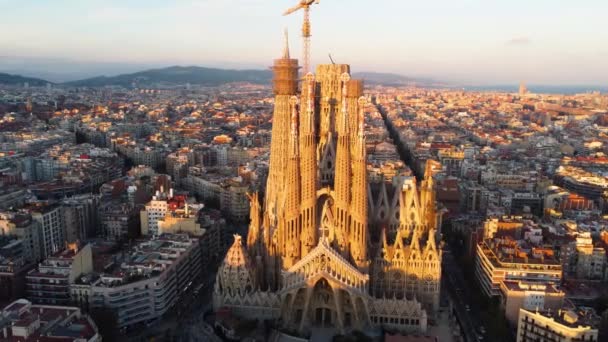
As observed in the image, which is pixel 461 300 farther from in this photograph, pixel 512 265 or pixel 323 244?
pixel 323 244

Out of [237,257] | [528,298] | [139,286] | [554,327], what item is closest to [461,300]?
[528,298]

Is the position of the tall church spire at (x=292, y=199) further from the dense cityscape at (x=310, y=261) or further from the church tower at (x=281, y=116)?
the church tower at (x=281, y=116)

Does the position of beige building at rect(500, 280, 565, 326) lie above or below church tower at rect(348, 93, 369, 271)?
below

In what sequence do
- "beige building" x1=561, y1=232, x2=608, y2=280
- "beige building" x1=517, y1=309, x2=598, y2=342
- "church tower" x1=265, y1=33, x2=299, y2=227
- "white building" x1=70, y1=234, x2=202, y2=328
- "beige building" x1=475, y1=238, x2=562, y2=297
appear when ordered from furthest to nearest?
"beige building" x1=561, y1=232, x2=608, y2=280
"beige building" x1=475, y1=238, x2=562, y2=297
"church tower" x1=265, y1=33, x2=299, y2=227
"white building" x1=70, y1=234, x2=202, y2=328
"beige building" x1=517, y1=309, x2=598, y2=342

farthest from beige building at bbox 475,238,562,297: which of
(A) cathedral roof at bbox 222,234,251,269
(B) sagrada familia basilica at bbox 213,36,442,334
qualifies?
(A) cathedral roof at bbox 222,234,251,269

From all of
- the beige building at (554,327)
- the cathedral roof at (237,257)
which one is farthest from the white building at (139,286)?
the beige building at (554,327)

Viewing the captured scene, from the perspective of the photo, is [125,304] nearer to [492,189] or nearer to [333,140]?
[333,140]

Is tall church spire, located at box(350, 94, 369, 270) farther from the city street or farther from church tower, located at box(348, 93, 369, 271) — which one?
the city street

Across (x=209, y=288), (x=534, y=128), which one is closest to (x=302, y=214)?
(x=209, y=288)
